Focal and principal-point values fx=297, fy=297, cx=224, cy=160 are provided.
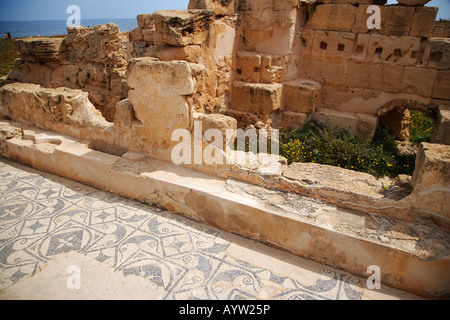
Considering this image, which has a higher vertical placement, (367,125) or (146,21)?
(146,21)

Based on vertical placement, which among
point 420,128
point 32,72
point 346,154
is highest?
point 32,72

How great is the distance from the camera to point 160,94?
319 cm

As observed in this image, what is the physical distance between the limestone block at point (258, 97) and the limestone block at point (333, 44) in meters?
1.28

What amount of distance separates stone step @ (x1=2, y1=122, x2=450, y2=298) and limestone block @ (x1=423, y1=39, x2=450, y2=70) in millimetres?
4614

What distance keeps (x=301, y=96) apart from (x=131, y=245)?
15.6 feet

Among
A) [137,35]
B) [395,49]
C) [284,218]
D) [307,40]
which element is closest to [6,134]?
[284,218]

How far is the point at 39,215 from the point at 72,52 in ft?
20.8

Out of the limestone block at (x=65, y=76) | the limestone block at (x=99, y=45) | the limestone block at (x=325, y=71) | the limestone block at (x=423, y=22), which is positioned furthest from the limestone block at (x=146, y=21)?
the limestone block at (x=423, y=22)

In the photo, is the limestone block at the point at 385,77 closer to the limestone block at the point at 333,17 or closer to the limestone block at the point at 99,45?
the limestone block at the point at 333,17

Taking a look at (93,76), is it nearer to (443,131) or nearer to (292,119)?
(292,119)

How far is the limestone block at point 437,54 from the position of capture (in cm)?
549

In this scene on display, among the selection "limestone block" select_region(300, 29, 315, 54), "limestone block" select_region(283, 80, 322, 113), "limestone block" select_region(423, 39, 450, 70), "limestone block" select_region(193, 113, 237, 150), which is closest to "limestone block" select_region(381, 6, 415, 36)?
"limestone block" select_region(423, 39, 450, 70)

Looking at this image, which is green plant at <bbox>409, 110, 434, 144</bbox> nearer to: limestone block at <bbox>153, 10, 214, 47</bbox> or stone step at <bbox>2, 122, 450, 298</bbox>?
stone step at <bbox>2, 122, 450, 298</bbox>
